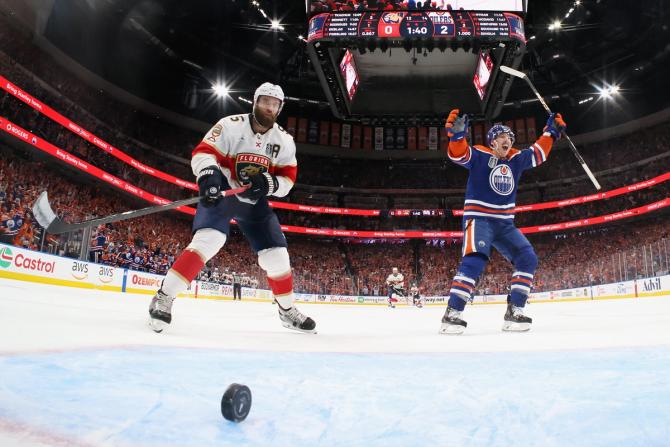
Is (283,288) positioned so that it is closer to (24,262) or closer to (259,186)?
(259,186)

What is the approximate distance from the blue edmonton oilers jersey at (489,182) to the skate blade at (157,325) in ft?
8.63

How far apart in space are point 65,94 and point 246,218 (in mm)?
19041

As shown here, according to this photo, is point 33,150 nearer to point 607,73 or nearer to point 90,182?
point 90,182

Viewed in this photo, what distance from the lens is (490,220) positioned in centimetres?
413

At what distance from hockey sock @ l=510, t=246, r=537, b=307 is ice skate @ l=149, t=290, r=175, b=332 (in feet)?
9.58

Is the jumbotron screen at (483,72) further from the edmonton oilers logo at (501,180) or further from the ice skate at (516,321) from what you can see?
the ice skate at (516,321)

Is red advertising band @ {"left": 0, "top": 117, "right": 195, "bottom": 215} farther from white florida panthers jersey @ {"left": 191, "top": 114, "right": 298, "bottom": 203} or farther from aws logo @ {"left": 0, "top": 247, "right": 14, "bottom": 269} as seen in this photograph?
white florida panthers jersey @ {"left": 191, "top": 114, "right": 298, "bottom": 203}

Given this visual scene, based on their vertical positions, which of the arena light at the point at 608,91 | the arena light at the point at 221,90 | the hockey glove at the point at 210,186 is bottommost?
the hockey glove at the point at 210,186

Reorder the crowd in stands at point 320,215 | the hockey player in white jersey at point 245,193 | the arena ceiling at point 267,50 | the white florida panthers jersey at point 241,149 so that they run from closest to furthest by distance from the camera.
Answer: the hockey player in white jersey at point 245,193, the white florida panthers jersey at point 241,149, the crowd in stands at point 320,215, the arena ceiling at point 267,50

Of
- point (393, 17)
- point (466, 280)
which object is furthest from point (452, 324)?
point (393, 17)

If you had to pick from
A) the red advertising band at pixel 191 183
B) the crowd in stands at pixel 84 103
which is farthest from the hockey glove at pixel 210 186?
the crowd in stands at pixel 84 103

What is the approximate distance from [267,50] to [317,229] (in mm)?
10543

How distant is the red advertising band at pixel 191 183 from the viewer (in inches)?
615

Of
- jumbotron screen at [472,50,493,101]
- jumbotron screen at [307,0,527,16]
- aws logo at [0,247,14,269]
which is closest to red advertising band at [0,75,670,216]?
jumbotron screen at [472,50,493,101]
